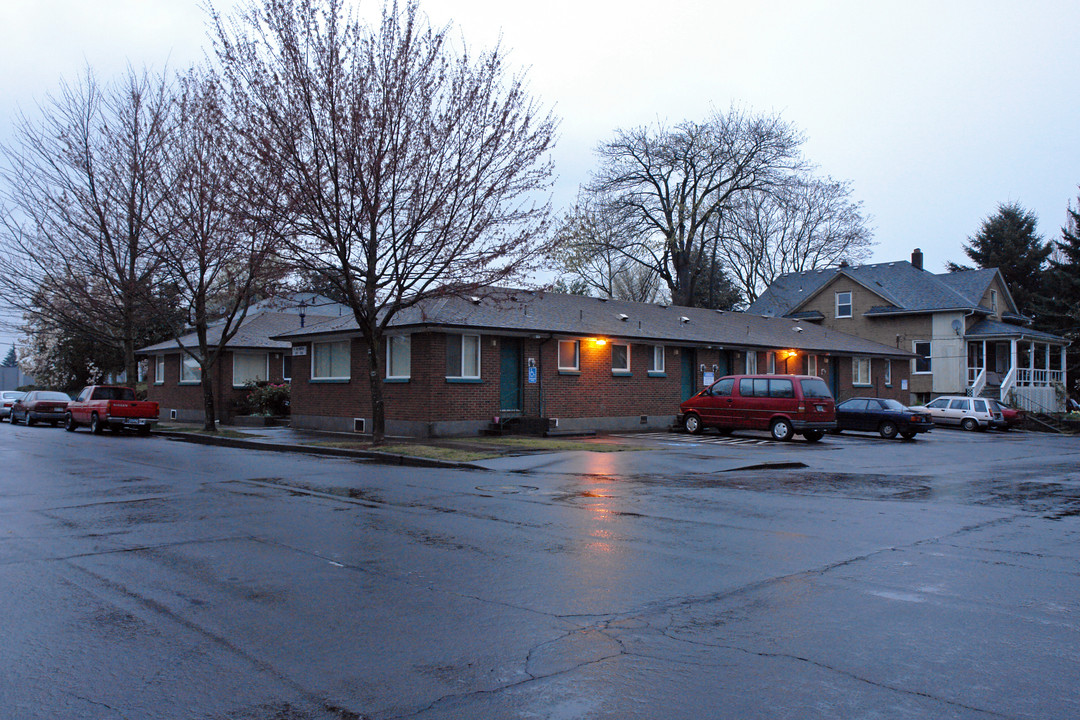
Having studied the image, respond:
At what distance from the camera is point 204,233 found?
2470 centimetres

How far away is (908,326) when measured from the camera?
45.8 metres

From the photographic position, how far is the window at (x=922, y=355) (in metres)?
45.0

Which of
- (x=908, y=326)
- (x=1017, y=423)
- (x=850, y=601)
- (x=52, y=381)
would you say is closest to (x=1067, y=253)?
(x=908, y=326)

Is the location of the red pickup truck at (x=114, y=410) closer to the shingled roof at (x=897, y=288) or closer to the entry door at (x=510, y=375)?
the entry door at (x=510, y=375)

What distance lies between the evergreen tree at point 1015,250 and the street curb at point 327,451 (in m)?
57.1

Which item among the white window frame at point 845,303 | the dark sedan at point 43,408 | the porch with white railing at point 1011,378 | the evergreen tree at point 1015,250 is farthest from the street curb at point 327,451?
the evergreen tree at point 1015,250

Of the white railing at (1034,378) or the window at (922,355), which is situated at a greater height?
the window at (922,355)

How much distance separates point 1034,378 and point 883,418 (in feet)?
80.0

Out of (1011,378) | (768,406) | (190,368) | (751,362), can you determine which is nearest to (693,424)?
(768,406)

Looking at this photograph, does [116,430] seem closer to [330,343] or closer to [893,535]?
[330,343]

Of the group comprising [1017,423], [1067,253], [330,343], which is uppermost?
[1067,253]

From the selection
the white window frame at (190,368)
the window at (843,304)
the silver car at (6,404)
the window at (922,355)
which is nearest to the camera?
the white window frame at (190,368)

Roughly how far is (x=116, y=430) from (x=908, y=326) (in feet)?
130

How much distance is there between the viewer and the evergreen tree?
204ft
